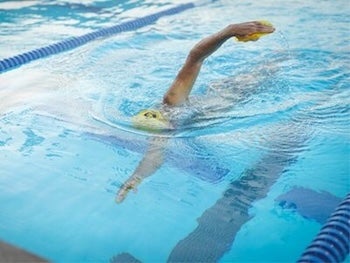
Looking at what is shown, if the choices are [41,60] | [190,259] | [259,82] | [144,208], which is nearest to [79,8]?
[41,60]

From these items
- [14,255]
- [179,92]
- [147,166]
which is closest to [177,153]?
[147,166]

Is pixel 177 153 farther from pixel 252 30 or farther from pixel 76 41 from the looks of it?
pixel 76 41

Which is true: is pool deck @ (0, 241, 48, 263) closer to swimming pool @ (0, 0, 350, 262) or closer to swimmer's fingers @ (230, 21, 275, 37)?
swimming pool @ (0, 0, 350, 262)

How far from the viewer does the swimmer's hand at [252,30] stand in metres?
2.83

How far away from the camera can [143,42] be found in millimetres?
6113

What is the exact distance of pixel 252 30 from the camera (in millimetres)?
2871

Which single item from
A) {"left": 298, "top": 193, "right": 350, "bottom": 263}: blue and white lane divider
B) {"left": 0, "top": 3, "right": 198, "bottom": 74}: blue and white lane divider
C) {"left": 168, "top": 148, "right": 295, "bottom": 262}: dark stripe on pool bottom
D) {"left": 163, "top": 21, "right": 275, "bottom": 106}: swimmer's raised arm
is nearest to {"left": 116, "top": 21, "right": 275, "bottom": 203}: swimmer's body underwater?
{"left": 163, "top": 21, "right": 275, "bottom": 106}: swimmer's raised arm

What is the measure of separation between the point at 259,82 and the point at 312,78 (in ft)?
2.14

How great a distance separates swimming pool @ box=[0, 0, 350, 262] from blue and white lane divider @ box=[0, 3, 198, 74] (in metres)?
0.15

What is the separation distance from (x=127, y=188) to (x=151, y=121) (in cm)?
64

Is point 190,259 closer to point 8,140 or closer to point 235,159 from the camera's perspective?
point 235,159

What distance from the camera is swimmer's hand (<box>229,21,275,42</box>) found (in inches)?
112

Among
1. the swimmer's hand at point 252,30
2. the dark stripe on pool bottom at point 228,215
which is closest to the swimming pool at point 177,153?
the dark stripe on pool bottom at point 228,215

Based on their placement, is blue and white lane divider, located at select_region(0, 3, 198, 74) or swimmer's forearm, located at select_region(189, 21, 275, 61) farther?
blue and white lane divider, located at select_region(0, 3, 198, 74)
